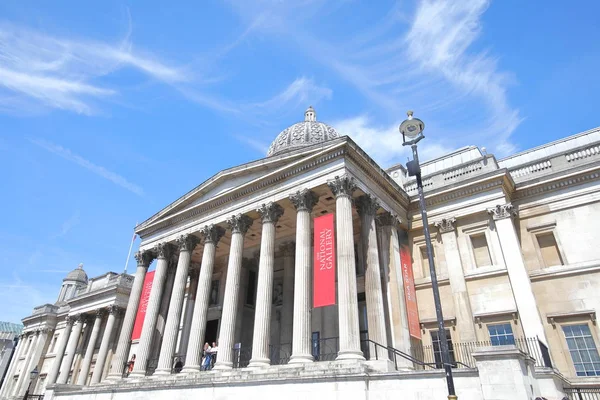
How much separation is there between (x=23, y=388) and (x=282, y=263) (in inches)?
1407

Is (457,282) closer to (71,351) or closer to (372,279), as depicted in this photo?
(372,279)

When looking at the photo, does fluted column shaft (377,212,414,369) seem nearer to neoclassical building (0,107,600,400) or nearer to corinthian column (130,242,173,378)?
neoclassical building (0,107,600,400)

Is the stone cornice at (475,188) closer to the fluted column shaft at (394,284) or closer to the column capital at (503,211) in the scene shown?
the column capital at (503,211)

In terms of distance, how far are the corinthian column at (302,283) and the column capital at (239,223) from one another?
135 inches

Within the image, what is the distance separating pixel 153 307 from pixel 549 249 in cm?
2033

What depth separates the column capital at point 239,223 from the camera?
19531mm

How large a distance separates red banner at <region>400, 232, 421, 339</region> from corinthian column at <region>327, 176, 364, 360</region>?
4.30 m

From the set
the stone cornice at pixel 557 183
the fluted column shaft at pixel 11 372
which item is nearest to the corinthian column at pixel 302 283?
the stone cornice at pixel 557 183

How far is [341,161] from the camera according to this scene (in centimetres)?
1681

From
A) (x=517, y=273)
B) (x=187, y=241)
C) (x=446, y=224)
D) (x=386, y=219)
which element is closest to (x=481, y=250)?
(x=446, y=224)

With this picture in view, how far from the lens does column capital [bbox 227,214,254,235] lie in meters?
19.5

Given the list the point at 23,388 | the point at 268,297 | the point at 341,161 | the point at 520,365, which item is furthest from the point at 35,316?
the point at 520,365

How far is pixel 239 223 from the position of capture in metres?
19.6

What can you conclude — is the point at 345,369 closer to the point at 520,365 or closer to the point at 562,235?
the point at 520,365
